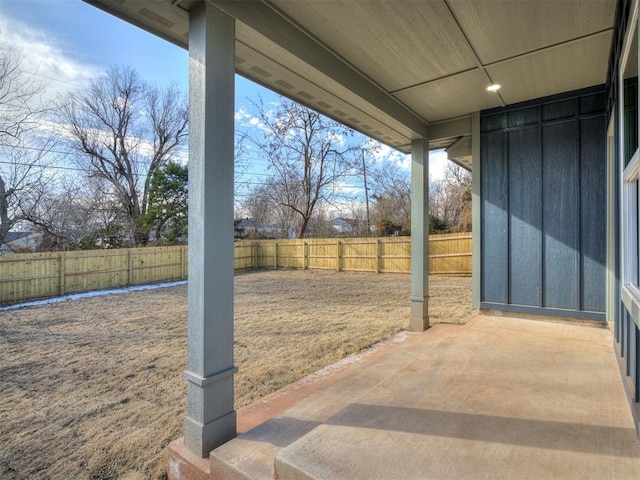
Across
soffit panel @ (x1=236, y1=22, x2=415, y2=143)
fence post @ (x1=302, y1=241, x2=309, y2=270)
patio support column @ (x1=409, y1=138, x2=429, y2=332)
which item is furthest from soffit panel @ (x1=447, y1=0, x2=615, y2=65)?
fence post @ (x1=302, y1=241, x2=309, y2=270)

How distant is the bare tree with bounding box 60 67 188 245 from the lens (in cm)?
1354

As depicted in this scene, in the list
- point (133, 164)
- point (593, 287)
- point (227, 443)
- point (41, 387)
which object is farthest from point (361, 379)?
point (133, 164)

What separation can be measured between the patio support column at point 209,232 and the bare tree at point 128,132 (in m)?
→ 13.4

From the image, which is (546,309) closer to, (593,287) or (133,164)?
(593,287)

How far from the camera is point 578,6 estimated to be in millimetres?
2115

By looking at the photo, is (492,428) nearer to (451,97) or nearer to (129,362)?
(451,97)

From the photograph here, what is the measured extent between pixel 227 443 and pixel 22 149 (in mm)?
12056

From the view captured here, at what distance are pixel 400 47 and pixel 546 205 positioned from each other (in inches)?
97.6

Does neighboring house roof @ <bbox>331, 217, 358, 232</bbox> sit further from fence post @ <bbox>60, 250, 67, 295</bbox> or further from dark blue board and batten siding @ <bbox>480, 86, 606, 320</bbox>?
dark blue board and batten siding @ <bbox>480, 86, 606, 320</bbox>

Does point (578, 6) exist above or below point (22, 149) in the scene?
below

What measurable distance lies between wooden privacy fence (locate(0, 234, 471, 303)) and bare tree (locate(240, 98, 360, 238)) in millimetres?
2759

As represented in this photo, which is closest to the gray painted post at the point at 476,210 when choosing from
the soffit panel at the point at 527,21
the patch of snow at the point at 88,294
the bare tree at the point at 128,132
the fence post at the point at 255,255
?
the soffit panel at the point at 527,21

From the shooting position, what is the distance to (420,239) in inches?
168

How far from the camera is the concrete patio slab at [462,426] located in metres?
1.37
